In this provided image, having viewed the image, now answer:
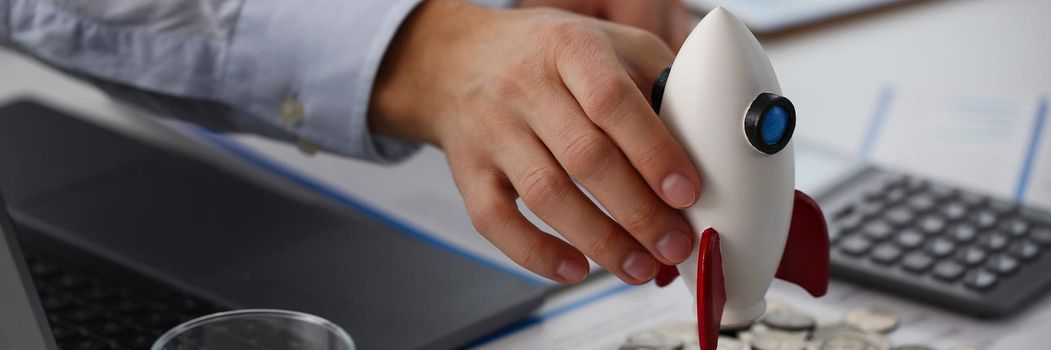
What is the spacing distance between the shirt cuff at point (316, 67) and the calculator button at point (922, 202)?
284 mm

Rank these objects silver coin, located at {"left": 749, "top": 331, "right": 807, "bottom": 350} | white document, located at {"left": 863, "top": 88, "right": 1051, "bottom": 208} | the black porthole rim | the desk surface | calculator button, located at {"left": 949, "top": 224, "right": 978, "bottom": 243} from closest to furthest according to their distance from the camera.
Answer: the black porthole rim < silver coin, located at {"left": 749, "top": 331, "right": 807, "bottom": 350} < calculator button, located at {"left": 949, "top": 224, "right": 978, "bottom": 243} < white document, located at {"left": 863, "top": 88, "right": 1051, "bottom": 208} < the desk surface

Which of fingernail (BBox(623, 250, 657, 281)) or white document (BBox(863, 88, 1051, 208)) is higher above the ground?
fingernail (BBox(623, 250, 657, 281))

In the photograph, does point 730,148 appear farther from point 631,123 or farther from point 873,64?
point 873,64

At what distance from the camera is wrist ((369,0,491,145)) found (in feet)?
1.81

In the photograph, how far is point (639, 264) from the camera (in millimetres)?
462

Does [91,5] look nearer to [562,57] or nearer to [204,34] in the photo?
[204,34]

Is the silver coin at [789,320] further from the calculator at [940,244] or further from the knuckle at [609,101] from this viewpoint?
the knuckle at [609,101]

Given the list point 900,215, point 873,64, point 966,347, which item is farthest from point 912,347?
point 873,64

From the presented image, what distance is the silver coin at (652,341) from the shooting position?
0.55 metres

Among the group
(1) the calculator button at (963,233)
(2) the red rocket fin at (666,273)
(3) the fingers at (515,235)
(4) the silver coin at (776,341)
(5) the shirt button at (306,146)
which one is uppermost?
(3) the fingers at (515,235)

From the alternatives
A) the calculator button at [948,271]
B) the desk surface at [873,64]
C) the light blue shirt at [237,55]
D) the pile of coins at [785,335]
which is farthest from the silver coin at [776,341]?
the desk surface at [873,64]

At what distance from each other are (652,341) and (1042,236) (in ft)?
0.79

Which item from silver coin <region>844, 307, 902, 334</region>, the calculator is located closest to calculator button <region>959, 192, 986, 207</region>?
the calculator

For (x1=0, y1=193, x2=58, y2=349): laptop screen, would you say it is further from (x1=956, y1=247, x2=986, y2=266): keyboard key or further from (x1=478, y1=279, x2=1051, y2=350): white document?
(x1=956, y1=247, x2=986, y2=266): keyboard key
